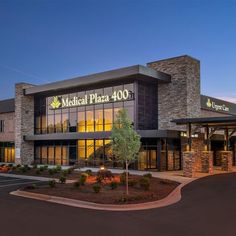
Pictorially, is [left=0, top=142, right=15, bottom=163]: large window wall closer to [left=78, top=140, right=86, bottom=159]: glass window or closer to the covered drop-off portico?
[left=78, top=140, right=86, bottom=159]: glass window

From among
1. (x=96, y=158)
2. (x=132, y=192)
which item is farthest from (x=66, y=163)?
(x=132, y=192)

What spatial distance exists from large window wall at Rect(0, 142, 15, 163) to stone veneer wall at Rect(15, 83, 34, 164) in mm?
4701

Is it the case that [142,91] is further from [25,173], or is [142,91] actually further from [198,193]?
[198,193]

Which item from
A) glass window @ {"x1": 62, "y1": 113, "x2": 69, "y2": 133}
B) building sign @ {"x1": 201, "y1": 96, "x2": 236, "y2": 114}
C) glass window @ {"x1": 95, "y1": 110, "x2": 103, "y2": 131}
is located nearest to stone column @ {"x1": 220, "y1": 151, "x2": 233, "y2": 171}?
building sign @ {"x1": 201, "y1": 96, "x2": 236, "y2": 114}

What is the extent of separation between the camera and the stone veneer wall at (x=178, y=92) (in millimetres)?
34500

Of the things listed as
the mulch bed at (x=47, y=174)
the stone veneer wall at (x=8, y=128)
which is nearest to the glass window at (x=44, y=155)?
the stone veneer wall at (x=8, y=128)

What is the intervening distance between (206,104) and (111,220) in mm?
33776

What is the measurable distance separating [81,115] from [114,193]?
21.5m

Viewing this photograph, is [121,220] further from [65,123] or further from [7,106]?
[7,106]

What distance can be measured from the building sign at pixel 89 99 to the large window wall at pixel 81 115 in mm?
331

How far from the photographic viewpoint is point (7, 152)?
4934cm

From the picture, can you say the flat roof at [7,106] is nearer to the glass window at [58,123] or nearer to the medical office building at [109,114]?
the medical office building at [109,114]

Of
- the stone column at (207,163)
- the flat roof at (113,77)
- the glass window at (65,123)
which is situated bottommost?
the stone column at (207,163)

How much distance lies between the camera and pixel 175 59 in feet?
116
